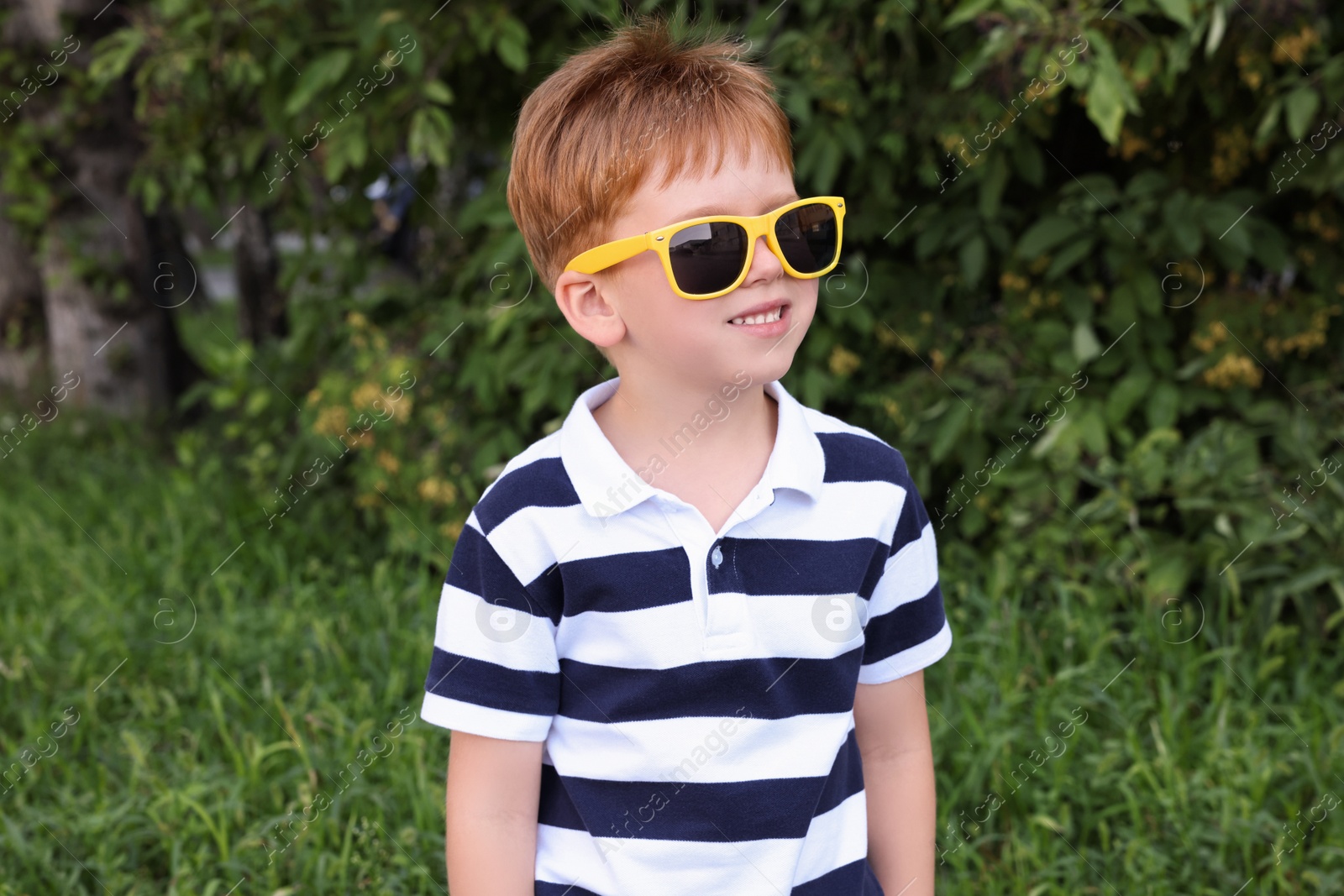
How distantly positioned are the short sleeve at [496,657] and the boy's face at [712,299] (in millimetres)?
259

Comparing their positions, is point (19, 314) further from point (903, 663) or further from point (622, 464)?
point (903, 663)

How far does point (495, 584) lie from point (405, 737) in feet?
4.55

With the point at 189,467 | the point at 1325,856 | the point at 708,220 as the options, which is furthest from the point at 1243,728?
the point at 189,467

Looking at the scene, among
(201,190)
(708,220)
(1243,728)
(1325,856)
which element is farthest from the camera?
(201,190)

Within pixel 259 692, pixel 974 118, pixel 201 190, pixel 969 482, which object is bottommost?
pixel 259 692

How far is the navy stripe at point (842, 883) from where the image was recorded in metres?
1.21

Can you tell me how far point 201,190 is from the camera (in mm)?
3561

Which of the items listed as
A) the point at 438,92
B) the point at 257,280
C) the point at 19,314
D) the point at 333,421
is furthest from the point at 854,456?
the point at 19,314

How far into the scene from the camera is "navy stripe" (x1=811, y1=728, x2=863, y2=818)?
1229 mm

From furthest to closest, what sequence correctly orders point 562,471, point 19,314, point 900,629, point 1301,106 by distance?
point 19,314 → point 1301,106 → point 900,629 → point 562,471

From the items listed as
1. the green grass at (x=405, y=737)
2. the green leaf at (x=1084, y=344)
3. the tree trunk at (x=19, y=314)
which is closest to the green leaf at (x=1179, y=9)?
the green leaf at (x=1084, y=344)

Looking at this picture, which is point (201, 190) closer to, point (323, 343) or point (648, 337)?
point (323, 343)

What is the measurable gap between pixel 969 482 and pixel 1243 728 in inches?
33.3

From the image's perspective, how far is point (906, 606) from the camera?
4.29 feet
